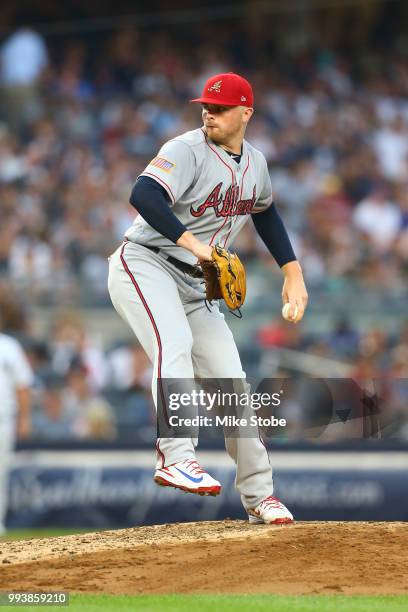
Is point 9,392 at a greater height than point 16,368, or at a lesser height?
lesser

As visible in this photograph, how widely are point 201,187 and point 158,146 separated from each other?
9.83 meters

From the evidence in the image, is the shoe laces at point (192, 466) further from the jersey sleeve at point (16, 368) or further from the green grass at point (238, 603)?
the jersey sleeve at point (16, 368)

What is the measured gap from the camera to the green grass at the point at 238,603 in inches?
178

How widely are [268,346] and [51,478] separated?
261 centimetres

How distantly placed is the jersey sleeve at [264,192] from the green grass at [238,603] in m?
2.14

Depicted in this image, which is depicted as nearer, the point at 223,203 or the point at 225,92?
the point at 225,92

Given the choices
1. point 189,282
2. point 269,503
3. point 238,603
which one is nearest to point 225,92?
point 189,282

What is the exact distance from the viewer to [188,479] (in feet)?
17.4

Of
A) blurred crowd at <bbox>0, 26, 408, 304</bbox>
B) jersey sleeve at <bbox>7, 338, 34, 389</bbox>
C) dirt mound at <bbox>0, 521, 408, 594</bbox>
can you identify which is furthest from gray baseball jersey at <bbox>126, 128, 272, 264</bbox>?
blurred crowd at <bbox>0, 26, 408, 304</bbox>

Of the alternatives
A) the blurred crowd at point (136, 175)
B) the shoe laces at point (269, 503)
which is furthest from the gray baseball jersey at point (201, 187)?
the blurred crowd at point (136, 175)

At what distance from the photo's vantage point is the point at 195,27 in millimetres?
16781

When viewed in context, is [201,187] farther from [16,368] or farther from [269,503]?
[16,368]

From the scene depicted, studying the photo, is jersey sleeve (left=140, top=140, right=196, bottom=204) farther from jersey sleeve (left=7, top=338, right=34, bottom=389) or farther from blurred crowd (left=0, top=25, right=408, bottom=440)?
blurred crowd (left=0, top=25, right=408, bottom=440)

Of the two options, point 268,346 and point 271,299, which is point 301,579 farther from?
point 271,299
